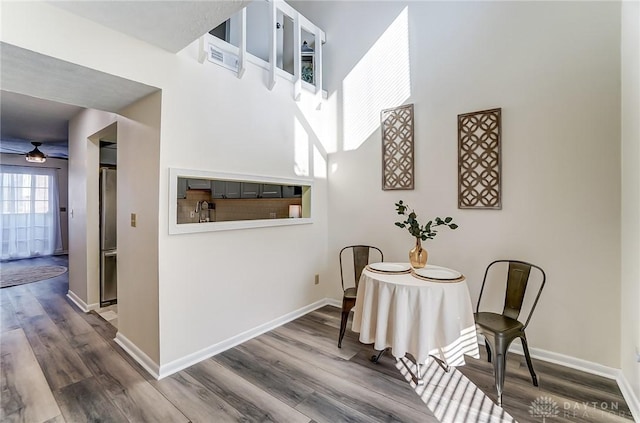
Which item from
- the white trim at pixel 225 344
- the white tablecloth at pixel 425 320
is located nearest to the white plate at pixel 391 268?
the white tablecloth at pixel 425 320

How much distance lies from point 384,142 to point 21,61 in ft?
9.98

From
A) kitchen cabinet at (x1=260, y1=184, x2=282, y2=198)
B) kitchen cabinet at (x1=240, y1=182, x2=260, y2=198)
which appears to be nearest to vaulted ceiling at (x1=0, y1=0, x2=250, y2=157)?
kitchen cabinet at (x1=240, y1=182, x2=260, y2=198)

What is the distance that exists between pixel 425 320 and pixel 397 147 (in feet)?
6.47

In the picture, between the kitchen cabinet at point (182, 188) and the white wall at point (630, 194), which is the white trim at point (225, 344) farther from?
the white wall at point (630, 194)

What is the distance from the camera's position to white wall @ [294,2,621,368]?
2227mm

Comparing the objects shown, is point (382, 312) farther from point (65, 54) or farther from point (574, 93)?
point (65, 54)

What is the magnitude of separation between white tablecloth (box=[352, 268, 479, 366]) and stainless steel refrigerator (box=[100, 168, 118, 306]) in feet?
11.8

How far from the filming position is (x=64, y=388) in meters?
2.11

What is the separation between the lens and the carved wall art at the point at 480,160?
264 centimetres

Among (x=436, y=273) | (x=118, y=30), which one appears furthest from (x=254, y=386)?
(x=118, y=30)

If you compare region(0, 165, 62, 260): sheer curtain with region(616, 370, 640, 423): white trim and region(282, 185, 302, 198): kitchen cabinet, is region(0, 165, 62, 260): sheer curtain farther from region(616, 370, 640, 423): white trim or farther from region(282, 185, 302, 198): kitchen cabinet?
region(616, 370, 640, 423): white trim

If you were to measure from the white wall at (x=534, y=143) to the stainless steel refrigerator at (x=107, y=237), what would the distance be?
3.57 m

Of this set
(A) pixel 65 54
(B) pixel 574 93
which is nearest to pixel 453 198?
(B) pixel 574 93

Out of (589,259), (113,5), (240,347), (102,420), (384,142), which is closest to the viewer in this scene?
(113,5)
